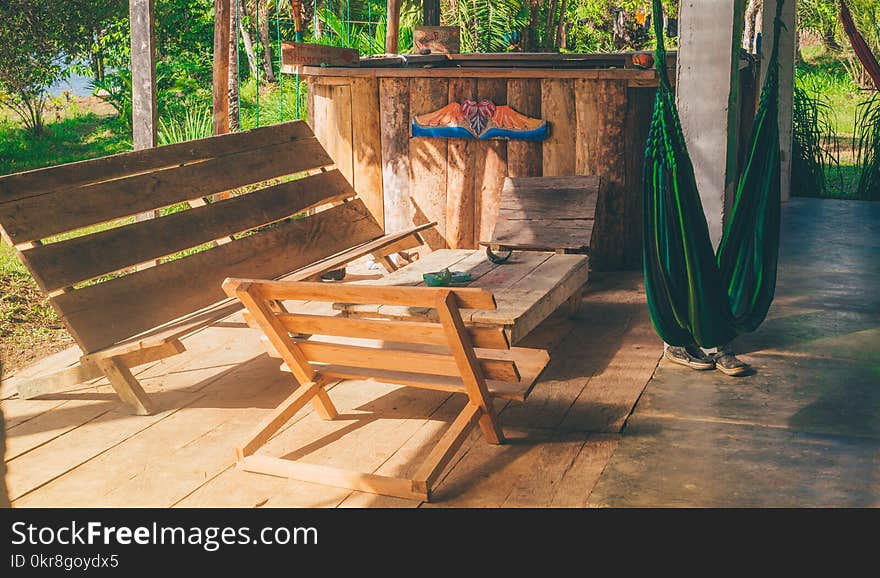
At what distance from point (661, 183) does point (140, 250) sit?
2269 millimetres


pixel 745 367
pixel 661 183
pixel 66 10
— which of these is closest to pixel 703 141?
pixel 661 183

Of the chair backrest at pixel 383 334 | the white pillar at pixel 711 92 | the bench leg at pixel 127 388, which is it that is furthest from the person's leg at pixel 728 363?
the bench leg at pixel 127 388

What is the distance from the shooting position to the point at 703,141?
4.55m

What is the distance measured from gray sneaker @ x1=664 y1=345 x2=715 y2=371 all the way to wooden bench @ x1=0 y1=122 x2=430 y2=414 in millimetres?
1662

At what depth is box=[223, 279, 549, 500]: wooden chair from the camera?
331cm

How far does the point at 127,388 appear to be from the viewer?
13.6 feet

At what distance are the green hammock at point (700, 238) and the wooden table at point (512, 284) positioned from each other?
0.47m

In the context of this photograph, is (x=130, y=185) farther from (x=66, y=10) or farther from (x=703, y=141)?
(x=66, y=10)

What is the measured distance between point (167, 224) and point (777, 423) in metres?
2.80

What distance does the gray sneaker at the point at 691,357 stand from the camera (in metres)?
4.61

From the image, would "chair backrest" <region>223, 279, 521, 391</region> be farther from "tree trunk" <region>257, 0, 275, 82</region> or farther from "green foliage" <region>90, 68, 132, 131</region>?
"tree trunk" <region>257, 0, 275, 82</region>

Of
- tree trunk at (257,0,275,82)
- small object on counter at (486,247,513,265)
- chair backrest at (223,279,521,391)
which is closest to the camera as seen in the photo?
chair backrest at (223,279,521,391)

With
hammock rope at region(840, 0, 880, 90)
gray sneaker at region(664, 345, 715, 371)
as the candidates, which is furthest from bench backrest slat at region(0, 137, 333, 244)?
hammock rope at region(840, 0, 880, 90)

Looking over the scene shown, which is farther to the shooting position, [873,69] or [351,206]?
[873,69]
